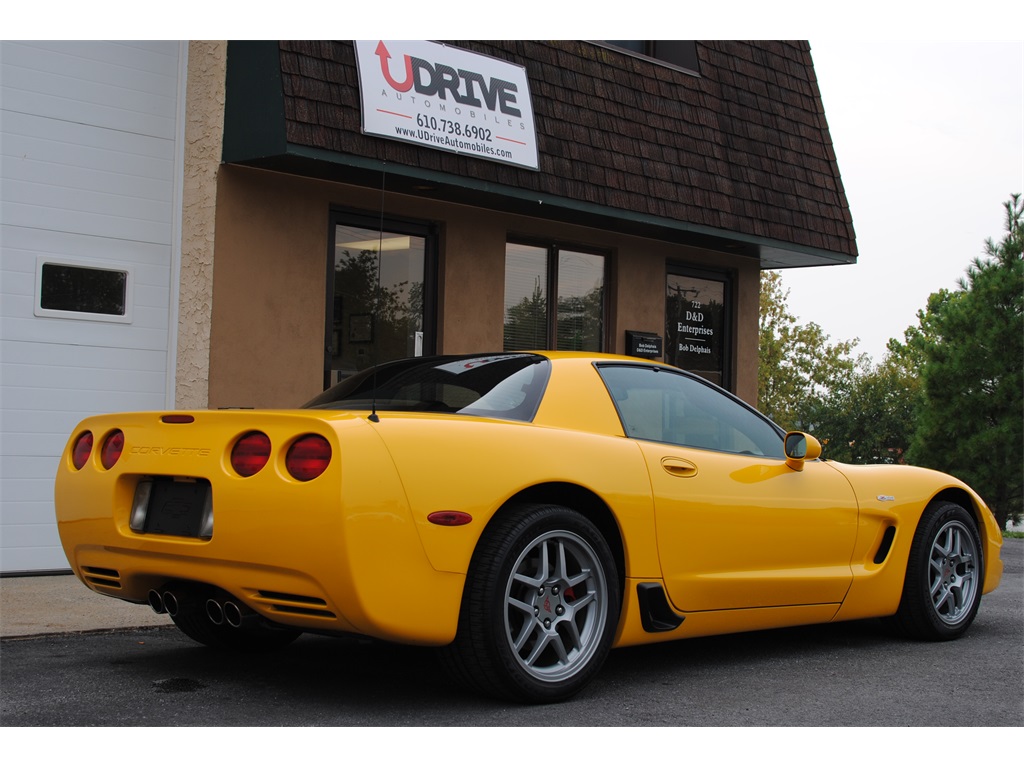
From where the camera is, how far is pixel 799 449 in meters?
5.48

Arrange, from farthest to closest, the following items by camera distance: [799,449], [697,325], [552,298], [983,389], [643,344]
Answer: [983,389], [697,325], [643,344], [552,298], [799,449]

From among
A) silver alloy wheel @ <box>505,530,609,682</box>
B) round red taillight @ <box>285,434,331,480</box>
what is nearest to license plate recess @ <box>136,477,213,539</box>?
round red taillight @ <box>285,434,331,480</box>

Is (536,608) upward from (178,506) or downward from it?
downward

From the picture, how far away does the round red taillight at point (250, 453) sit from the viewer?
4113mm

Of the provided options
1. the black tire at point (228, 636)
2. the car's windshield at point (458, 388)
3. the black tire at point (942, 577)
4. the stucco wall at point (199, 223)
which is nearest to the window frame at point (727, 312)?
the stucco wall at point (199, 223)

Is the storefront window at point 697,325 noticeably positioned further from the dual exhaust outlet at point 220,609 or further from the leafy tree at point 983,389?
the leafy tree at point 983,389

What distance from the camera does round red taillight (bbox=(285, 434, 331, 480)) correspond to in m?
3.95

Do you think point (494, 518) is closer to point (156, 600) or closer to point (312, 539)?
point (312, 539)

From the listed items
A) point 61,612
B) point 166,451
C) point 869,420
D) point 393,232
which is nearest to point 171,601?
point 166,451

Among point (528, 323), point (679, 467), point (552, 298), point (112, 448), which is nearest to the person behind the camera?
point (112, 448)

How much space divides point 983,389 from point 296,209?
1651 centimetres

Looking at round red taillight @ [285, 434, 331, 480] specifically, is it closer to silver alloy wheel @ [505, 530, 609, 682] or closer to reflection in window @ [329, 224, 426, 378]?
silver alloy wheel @ [505, 530, 609, 682]

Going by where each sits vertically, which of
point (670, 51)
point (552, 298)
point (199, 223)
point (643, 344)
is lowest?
point (643, 344)

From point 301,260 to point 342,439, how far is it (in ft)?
17.3
